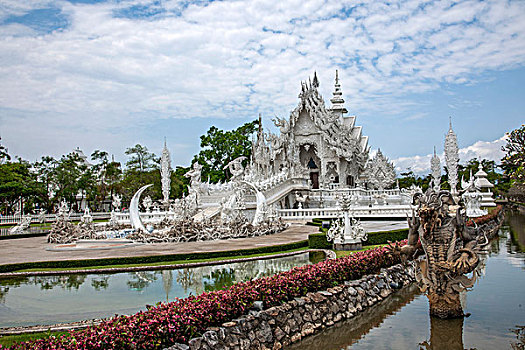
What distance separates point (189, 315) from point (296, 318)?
8.23ft

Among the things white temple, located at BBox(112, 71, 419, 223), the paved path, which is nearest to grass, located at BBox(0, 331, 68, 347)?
the paved path

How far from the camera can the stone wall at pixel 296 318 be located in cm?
668

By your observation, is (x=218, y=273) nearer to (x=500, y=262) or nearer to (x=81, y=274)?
(x=81, y=274)

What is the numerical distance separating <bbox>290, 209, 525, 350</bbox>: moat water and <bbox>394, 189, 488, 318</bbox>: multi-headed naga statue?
20.5 inches

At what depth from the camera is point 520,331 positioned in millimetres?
8273

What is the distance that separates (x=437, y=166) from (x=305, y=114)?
18.5 m

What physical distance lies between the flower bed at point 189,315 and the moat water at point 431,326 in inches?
39.4

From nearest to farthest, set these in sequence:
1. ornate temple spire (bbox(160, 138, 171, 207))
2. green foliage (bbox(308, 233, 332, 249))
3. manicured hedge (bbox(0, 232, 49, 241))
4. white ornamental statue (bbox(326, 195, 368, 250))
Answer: white ornamental statue (bbox(326, 195, 368, 250))
green foliage (bbox(308, 233, 332, 249))
manicured hedge (bbox(0, 232, 49, 241))
ornate temple spire (bbox(160, 138, 171, 207))

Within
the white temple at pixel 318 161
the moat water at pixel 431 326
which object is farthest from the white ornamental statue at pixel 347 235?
the white temple at pixel 318 161

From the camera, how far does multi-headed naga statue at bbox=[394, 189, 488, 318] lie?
8.29m

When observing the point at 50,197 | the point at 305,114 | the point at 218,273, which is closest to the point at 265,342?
the point at 218,273

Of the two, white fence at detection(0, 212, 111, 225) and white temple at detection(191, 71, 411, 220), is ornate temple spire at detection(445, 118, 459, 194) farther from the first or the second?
white fence at detection(0, 212, 111, 225)

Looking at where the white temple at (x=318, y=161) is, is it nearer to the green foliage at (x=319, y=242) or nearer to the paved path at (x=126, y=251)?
the paved path at (x=126, y=251)

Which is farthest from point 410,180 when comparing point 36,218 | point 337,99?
point 36,218
